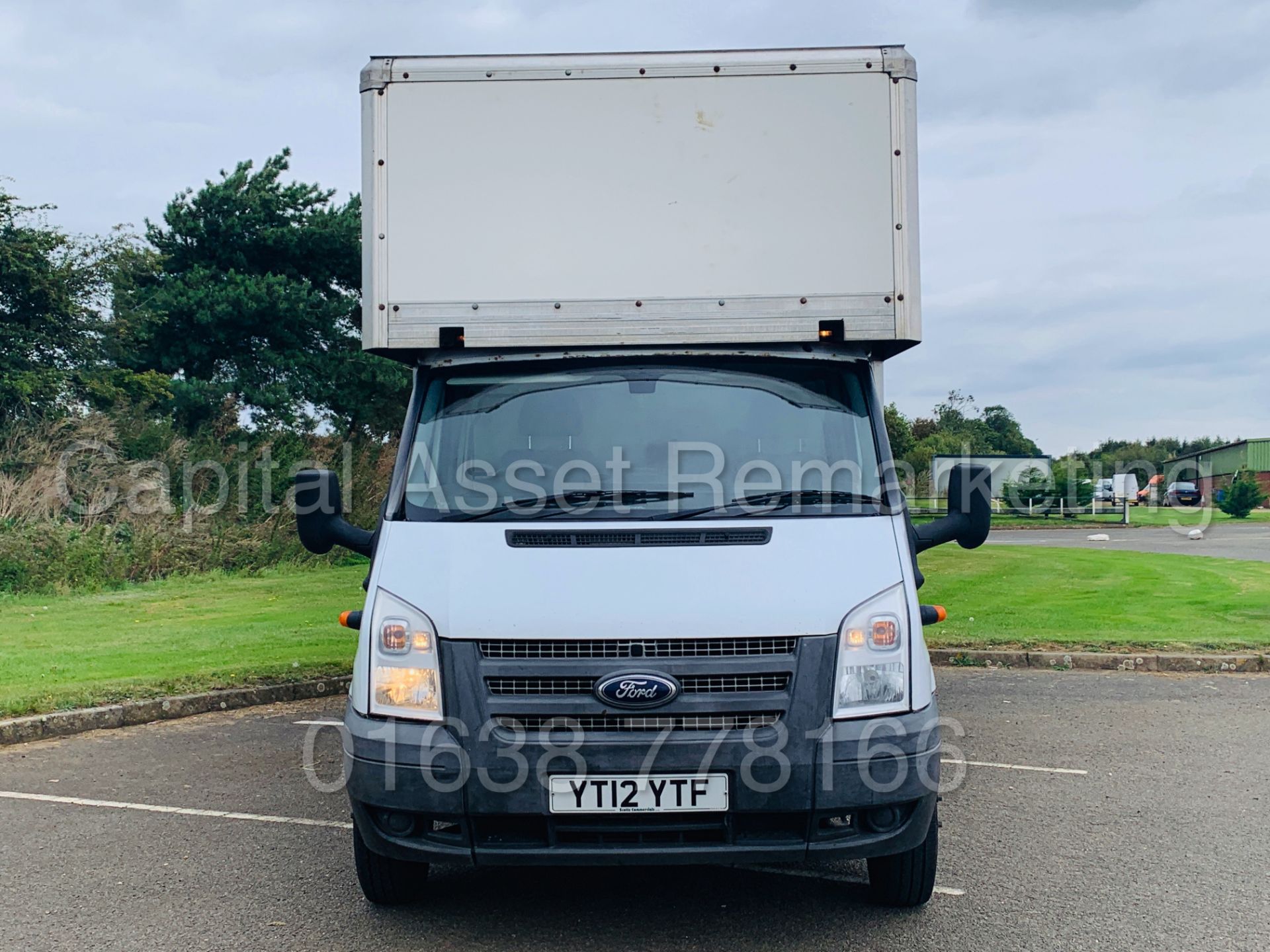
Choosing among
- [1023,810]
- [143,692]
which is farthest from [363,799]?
[143,692]

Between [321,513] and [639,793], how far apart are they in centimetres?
189

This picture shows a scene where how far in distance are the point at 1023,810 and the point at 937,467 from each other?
43.0m

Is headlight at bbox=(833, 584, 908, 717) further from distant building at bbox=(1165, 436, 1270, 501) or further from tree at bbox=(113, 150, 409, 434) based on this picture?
distant building at bbox=(1165, 436, 1270, 501)

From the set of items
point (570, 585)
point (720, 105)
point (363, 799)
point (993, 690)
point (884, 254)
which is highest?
point (720, 105)

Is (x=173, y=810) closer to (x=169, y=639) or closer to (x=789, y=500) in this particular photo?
(x=789, y=500)

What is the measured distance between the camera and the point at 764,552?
13.9 feet

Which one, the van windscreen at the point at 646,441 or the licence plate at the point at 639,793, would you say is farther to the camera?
the van windscreen at the point at 646,441

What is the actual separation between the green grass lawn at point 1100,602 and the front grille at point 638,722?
801 cm

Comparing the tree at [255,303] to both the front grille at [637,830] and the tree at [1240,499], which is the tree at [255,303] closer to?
the front grille at [637,830]

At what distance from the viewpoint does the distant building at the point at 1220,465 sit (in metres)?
90.8

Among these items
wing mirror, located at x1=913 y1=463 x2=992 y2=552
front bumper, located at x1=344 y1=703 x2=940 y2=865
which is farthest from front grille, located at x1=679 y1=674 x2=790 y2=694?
wing mirror, located at x1=913 y1=463 x2=992 y2=552

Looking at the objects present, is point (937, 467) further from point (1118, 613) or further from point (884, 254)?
point (884, 254)

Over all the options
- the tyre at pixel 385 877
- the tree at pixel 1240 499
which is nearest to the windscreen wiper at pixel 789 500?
the tyre at pixel 385 877

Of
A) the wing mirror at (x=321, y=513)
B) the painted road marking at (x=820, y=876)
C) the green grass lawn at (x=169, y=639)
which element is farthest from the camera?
the green grass lawn at (x=169, y=639)
